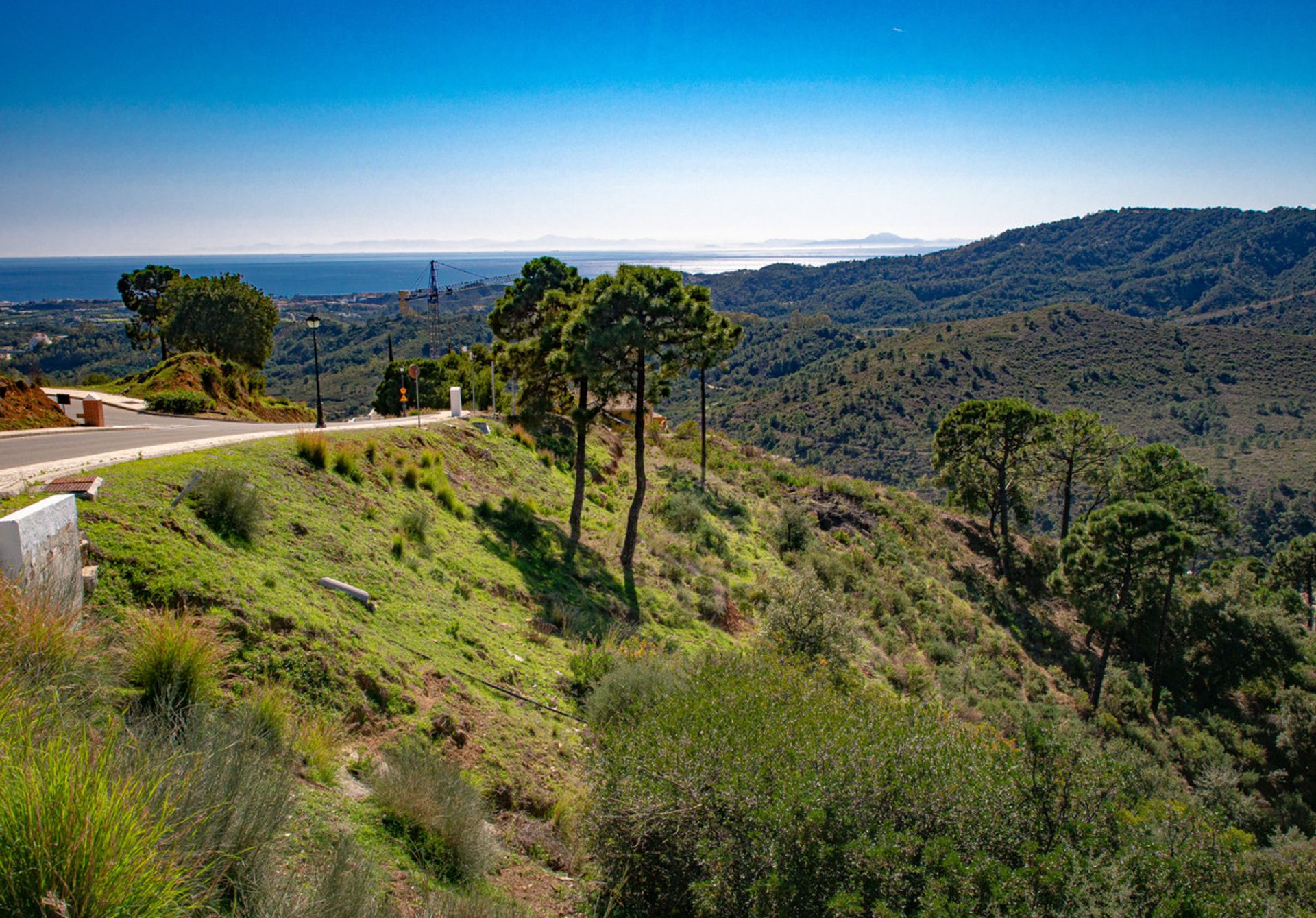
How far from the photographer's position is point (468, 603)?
38.7 feet

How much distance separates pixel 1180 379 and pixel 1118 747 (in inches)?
4132

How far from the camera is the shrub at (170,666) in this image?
539 centimetres

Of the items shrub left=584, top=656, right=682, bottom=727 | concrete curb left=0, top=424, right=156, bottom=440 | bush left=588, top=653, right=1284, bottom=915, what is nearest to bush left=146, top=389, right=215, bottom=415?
concrete curb left=0, top=424, right=156, bottom=440

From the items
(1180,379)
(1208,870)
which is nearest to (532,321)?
(1208,870)

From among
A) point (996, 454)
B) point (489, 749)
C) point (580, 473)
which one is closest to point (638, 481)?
point (580, 473)

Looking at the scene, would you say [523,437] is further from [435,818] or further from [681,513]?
[435,818]

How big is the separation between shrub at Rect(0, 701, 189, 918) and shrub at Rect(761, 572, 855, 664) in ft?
38.1

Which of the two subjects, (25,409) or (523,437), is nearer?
(25,409)

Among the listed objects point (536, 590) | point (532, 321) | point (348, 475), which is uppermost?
point (532, 321)

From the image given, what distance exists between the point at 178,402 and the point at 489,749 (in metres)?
24.0

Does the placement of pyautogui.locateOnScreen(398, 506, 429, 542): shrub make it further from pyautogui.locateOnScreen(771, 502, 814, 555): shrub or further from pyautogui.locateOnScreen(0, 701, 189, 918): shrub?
pyautogui.locateOnScreen(771, 502, 814, 555): shrub

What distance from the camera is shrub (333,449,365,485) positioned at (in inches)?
537

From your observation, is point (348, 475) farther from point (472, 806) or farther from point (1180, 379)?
point (1180, 379)

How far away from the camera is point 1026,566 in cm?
3319
